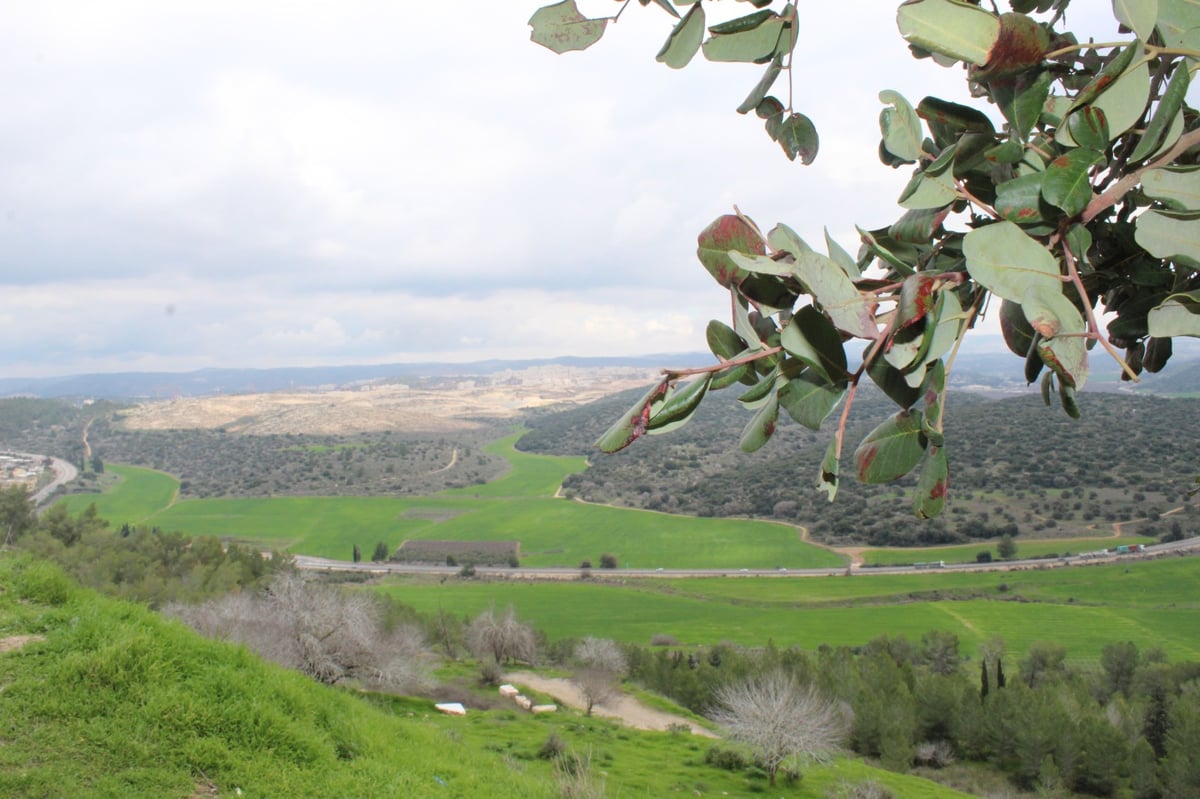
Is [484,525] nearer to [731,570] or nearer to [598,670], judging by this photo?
[731,570]

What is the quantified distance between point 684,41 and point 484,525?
67.3m

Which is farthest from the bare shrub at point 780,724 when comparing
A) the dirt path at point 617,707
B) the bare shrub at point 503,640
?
the bare shrub at point 503,640

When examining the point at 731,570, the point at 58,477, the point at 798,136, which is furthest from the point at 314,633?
the point at 58,477

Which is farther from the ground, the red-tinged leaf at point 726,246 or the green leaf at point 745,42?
the green leaf at point 745,42

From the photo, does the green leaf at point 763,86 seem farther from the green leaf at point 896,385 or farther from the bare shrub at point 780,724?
the bare shrub at point 780,724

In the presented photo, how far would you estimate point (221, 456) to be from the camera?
90.6m

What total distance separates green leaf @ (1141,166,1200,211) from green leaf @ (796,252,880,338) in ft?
1.17

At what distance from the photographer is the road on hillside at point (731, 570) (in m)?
51.8

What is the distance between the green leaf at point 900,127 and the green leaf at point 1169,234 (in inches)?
11.5

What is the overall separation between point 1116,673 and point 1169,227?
140 ft

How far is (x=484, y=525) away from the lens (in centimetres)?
6619

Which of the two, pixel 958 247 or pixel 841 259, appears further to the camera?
pixel 958 247

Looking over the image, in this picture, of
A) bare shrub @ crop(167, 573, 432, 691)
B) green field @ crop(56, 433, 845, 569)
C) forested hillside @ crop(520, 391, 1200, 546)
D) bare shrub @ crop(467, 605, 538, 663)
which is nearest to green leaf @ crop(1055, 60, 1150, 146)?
bare shrub @ crop(167, 573, 432, 691)

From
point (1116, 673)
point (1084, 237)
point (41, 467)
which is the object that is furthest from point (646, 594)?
point (41, 467)
